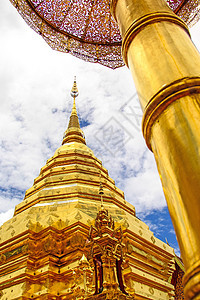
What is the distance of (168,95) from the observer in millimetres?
1050

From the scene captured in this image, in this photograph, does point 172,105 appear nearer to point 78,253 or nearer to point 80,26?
point 80,26

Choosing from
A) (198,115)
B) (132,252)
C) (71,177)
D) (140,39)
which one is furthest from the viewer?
(71,177)

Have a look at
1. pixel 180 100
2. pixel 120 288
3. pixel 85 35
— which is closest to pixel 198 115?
pixel 180 100

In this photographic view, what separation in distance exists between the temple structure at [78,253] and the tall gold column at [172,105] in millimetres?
2776

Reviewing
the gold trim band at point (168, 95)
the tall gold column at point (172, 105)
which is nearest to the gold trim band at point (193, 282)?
the tall gold column at point (172, 105)

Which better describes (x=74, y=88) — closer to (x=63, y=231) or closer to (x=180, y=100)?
(x=63, y=231)

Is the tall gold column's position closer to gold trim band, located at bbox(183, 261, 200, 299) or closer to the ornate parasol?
gold trim band, located at bbox(183, 261, 200, 299)

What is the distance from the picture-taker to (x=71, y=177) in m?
8.93

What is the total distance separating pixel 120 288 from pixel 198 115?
3.25 m

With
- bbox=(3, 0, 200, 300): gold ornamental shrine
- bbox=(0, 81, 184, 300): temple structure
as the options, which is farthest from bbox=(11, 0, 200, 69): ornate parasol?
bbox=(3, 0, 200, 300): gold ornamental shrine

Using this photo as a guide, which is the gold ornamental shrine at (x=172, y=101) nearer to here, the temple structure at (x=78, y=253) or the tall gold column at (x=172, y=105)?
the tall gold column at (x=172, y=105)

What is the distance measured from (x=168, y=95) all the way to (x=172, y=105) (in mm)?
47

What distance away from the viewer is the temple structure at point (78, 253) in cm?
379

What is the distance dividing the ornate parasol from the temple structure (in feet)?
8.94
